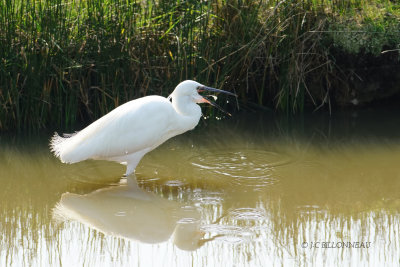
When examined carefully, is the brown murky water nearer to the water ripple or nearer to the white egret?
the water ripple

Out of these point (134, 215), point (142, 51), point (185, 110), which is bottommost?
point (134, 215)

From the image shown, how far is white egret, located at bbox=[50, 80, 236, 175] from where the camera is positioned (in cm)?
584

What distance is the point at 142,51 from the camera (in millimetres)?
7574

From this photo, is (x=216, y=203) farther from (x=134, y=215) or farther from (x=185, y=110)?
(x=185, y=110)

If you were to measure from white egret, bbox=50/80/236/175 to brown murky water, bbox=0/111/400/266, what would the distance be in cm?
31

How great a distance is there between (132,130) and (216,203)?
3.38 feet

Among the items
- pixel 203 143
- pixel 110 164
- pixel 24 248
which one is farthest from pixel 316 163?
pixel 24 248

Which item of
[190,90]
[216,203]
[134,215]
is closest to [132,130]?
[190,90]

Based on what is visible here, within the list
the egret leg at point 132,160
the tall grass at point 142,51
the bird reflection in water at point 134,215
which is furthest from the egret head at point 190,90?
the tall grass at point 142,51

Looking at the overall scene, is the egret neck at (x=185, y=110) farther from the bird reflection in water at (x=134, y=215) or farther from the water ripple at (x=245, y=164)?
the bird reflection in water at (x=134, y=215)

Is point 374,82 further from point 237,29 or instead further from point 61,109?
point 61,109

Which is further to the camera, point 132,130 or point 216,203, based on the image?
point 132,130

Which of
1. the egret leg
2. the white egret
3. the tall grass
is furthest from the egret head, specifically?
the tall grass

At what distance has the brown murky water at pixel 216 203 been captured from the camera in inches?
182
